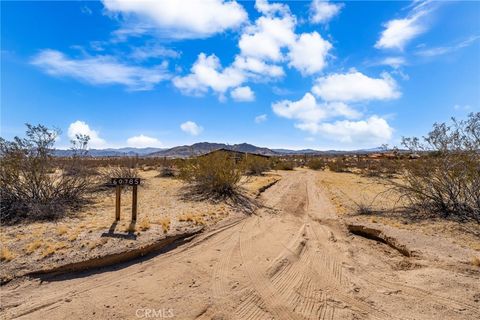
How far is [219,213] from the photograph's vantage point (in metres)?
11.5

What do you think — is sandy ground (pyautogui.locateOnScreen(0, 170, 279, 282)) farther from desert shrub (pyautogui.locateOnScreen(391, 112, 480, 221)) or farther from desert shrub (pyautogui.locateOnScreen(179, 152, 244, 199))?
desert shrub (pyautogui.locateOnScreen(391, 112, 480, 221))

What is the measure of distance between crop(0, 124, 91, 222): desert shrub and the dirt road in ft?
18.6

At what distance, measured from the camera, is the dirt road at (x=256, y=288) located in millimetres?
4855

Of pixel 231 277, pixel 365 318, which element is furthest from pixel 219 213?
pixel 365 318

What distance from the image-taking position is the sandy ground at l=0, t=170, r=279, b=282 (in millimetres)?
6504

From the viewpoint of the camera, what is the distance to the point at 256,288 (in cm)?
566

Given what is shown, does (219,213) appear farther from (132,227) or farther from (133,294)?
(133,294)

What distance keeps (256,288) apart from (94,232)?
4.80 metres

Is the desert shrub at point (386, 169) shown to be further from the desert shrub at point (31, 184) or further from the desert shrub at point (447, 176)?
the desert shrub at point (31, 184)

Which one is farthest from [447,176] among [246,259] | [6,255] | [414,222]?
[6,255]

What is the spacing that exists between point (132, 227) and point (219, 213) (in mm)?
3541

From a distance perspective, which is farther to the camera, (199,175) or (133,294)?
(199,175)

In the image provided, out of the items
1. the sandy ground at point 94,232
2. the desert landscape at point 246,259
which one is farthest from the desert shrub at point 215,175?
the desert landscape at point 246,259

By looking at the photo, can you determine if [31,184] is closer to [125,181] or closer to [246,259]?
[125,181]
